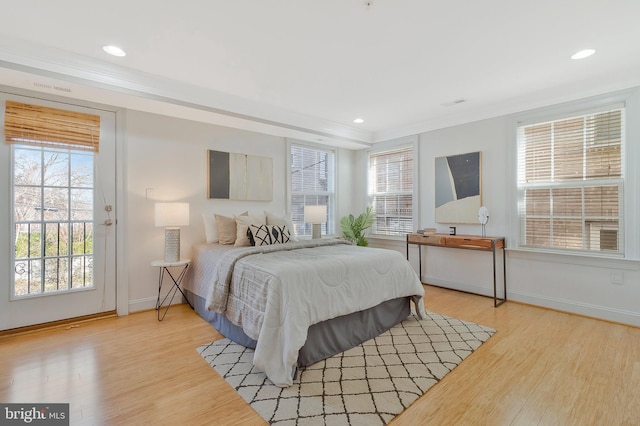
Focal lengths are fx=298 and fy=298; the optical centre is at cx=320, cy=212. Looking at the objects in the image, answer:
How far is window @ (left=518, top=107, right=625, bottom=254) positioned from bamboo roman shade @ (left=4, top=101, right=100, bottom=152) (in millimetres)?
4972

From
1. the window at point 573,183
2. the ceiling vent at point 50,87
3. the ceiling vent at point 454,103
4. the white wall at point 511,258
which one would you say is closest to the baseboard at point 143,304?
the ceiling vent at point 50,87

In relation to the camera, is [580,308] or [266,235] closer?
[580,308]

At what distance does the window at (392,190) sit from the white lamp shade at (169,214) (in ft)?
10.9

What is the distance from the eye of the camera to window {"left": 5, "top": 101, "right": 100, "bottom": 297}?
282 cm

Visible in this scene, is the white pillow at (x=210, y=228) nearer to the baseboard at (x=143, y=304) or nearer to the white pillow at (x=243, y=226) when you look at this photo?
the white pillow at (x=243, y=226)

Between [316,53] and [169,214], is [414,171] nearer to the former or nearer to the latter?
[316,53]

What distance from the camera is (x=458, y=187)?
14.0 ft

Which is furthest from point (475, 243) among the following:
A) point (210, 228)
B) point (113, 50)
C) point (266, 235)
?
point (113, 50)

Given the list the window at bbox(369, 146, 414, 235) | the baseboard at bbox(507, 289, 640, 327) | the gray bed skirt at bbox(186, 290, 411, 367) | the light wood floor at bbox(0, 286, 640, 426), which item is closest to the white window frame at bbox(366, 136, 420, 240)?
the window at bbox(369, 146, 414, 235)

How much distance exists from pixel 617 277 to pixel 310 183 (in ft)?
13.1

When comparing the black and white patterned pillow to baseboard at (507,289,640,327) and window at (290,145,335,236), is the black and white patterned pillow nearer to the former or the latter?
window at (290,145,335,236)

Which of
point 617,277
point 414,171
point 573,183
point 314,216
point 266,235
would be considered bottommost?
point 617,277

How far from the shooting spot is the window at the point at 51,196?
2816mm

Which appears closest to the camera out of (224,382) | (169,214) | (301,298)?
(224,382)
